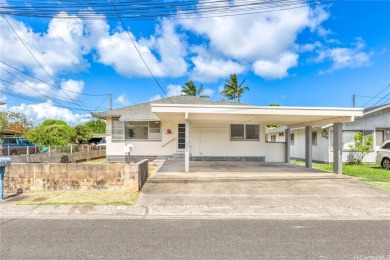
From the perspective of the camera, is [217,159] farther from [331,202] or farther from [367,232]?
[367,232]

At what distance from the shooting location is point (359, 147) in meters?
18.4

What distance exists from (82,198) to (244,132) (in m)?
12.5

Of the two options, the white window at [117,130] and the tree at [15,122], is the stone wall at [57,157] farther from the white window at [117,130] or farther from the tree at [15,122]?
the tree at [15,122]

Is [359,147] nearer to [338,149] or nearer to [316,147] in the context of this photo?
[316,147]

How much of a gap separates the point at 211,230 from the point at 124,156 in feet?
44.5

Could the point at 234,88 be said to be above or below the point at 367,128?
above

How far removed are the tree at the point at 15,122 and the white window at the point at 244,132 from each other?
3707cm

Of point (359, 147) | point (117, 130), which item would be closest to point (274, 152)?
point (359, 147)

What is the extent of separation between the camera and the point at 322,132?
19.8 metres

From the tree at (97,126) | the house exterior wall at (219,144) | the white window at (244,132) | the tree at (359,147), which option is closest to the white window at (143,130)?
the house exterior wall at (219,144)

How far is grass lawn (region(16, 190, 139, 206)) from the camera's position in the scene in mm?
7016

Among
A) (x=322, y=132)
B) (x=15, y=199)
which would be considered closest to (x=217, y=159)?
(x=322, y=132)

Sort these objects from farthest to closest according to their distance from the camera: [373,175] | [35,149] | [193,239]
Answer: [35,149], [373,175], [193,239]

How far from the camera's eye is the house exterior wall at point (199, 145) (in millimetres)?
18094
